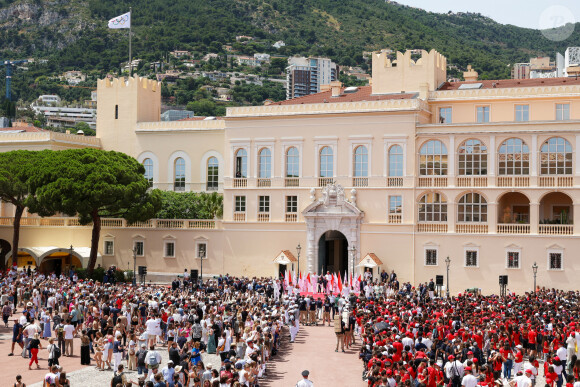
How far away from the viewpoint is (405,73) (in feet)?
206

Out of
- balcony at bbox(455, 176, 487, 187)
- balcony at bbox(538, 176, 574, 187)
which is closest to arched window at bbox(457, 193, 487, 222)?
balcony at bbox(455, 176, 487, 187)

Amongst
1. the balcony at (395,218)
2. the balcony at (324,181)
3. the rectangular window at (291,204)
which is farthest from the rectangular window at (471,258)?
the rectangular window at (291,204)

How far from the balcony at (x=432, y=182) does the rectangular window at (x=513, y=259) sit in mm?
6396

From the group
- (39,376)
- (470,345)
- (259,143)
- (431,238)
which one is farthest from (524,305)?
(259,143)

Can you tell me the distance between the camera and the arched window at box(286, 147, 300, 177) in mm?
60156

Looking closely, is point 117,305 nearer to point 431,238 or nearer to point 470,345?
point 470,345

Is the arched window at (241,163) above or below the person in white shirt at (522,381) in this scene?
above

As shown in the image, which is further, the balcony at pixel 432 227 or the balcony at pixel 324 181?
the balcony at pixel 324 181

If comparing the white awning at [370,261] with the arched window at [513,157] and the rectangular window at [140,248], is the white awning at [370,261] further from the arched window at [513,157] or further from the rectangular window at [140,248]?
the rectangular window at [140,248]

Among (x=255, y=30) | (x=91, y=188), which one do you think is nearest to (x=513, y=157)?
(x=91, y=188)

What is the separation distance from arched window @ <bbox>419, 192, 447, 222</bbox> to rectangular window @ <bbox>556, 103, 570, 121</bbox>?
410 inches

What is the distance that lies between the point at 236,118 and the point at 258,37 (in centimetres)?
14109

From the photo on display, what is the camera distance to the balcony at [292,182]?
59.9m

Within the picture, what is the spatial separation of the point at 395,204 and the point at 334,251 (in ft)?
21.8
